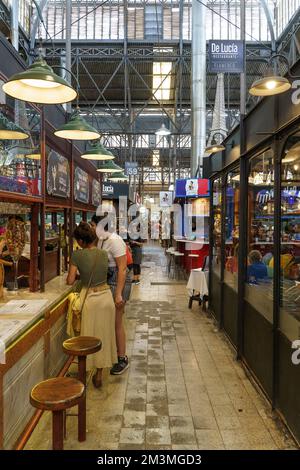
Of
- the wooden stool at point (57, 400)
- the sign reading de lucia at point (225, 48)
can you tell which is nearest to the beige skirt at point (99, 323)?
the wooden stool at point (57, 400)

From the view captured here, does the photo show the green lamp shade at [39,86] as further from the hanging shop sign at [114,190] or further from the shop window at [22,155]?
the hanging shop sign at [114,190]

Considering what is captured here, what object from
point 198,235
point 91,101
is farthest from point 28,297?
point 91,101

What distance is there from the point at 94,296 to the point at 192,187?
28.2ft

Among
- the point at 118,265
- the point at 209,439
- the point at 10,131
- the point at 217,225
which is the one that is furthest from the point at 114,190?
the point at 209,439

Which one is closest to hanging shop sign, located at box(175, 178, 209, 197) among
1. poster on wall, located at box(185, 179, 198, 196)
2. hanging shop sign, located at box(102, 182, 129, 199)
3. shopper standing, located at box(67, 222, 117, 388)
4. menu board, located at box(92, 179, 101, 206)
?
poster on wall, located at box(185, 179, 198, 196)

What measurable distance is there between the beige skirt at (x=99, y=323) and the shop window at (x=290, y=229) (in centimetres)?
174

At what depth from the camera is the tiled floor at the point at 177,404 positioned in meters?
3.11

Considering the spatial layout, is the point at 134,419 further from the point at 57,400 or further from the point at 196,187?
the point at 196,187

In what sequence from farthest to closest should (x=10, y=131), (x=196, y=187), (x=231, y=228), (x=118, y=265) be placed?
(x=196, y=187)
(x=231, y=228)
(x=118, y=265)
(x=10, y=131)

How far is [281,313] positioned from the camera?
11.4 ft

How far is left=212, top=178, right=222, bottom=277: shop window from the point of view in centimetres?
689

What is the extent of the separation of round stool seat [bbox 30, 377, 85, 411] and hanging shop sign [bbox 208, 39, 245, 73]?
5.51m

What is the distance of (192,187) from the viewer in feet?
39.7

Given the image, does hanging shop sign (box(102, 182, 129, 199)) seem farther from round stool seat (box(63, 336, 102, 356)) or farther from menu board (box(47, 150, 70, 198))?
round stool seat (box(63, 336, 102, 356))
